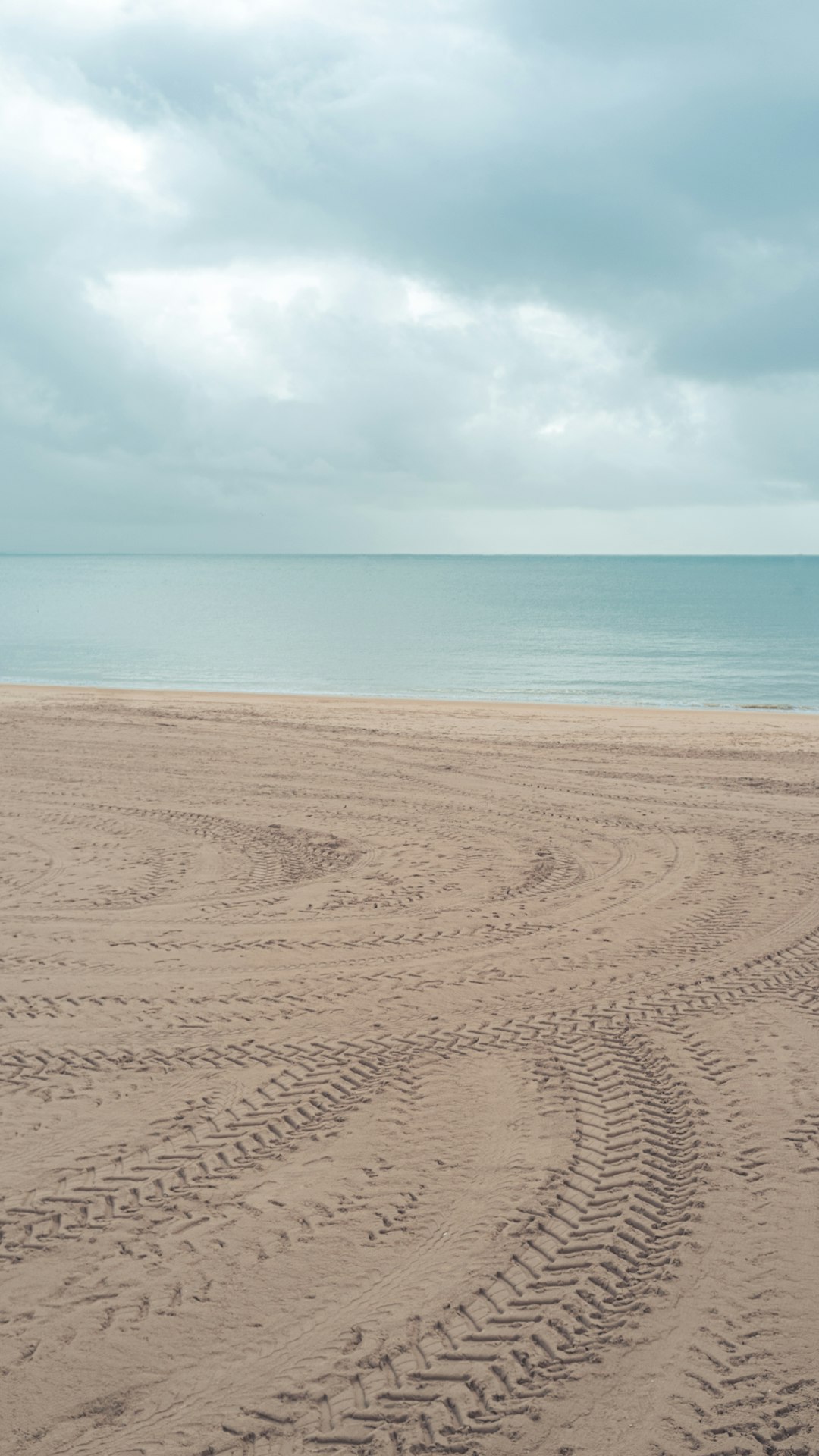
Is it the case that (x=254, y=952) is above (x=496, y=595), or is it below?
below

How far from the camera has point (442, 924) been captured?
8406 millimetres

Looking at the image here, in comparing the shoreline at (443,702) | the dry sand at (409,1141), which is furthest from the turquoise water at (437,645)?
the dry sand at (409,1141)

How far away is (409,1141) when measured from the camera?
5.11 metres

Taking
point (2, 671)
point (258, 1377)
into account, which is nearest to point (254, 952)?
point (258, 1377)

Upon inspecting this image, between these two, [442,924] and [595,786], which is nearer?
[442,924]

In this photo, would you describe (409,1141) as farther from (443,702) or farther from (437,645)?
(437,645)

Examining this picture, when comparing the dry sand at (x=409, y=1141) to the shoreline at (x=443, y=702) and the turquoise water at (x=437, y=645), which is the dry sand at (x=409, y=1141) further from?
the turquoise water at (x=437, y=645)

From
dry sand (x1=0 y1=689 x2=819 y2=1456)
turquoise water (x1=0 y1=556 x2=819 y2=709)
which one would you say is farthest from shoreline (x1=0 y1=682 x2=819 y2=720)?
dry sand (x1=0 y1=689 x2=819 y2=1456)

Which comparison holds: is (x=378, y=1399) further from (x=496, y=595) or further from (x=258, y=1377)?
(x=496, y=595)

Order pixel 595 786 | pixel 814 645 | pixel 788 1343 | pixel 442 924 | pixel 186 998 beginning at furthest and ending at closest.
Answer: pixel 814 645 → pixel 595 786 → pixel 442 924 → pixel 186 998 → pixel 788 1343

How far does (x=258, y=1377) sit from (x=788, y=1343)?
1.93 meters

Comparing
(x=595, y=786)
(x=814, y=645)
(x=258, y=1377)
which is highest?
(x=814, y=645)

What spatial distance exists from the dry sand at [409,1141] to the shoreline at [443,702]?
1304 cm

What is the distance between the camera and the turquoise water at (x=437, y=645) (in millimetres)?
32406
